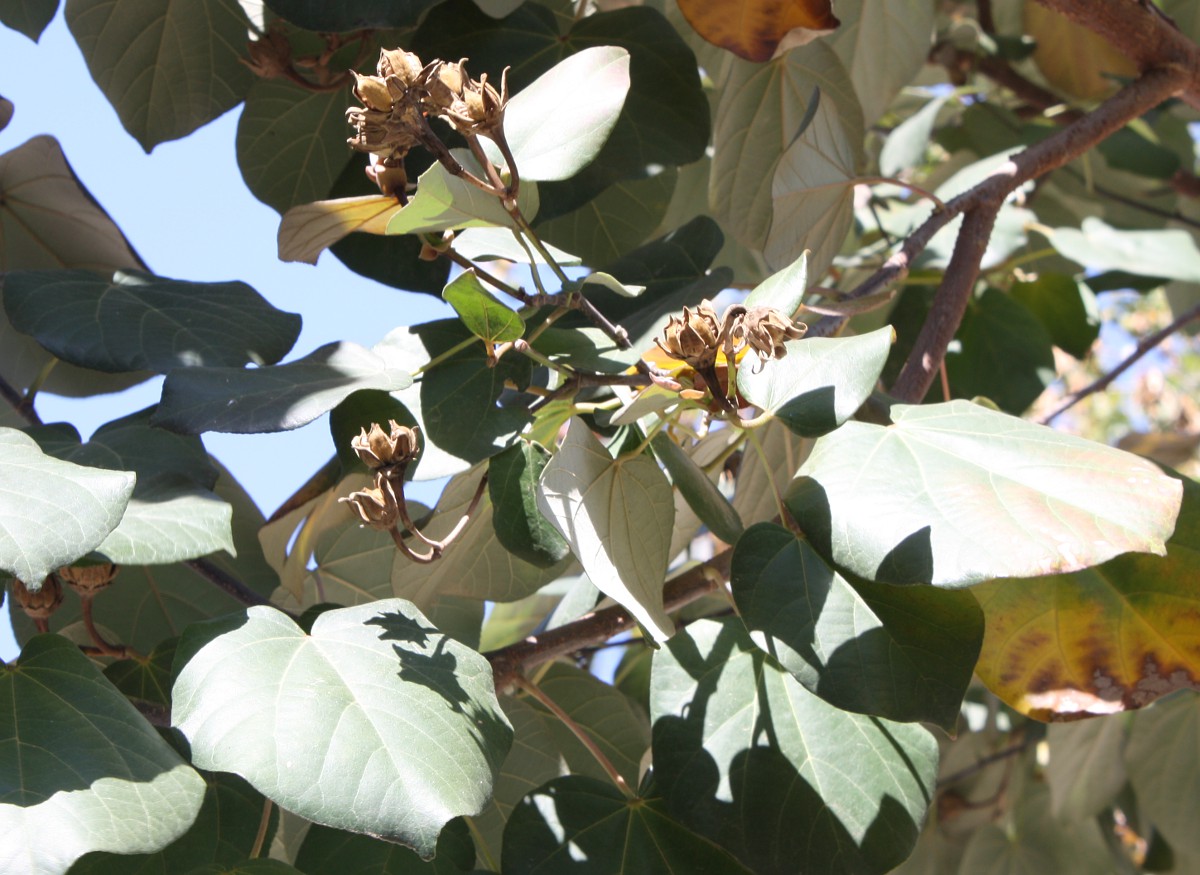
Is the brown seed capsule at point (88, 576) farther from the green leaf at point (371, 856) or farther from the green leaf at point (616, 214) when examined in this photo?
the green leaf at point (616, 214)

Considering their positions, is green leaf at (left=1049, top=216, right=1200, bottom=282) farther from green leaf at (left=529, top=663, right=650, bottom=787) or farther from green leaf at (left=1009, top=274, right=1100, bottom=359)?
green leaf at (left=529, top=663, right=650, bottom=787)

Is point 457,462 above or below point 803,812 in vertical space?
above

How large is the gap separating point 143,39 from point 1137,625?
0.90 m

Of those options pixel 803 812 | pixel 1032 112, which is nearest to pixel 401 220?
pixel 803 812

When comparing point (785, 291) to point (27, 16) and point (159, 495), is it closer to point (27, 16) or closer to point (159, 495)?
point (159, 495)

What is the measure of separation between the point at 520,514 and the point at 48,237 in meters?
0.56

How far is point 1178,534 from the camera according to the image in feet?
2.45

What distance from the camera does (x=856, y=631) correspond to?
0.62 metres

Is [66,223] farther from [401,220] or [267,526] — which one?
[401,220]

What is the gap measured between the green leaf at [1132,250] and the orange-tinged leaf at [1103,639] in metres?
0.69

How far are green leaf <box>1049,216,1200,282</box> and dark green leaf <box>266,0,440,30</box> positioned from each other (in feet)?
2.94

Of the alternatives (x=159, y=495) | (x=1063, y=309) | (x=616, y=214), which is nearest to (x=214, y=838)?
(x=159, y=495)

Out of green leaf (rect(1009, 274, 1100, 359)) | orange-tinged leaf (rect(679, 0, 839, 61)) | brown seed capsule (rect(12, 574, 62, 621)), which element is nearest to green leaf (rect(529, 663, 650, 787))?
brown seed capsule (rect(12, 574, 62, 621))

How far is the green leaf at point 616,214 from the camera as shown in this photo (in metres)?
1.10
